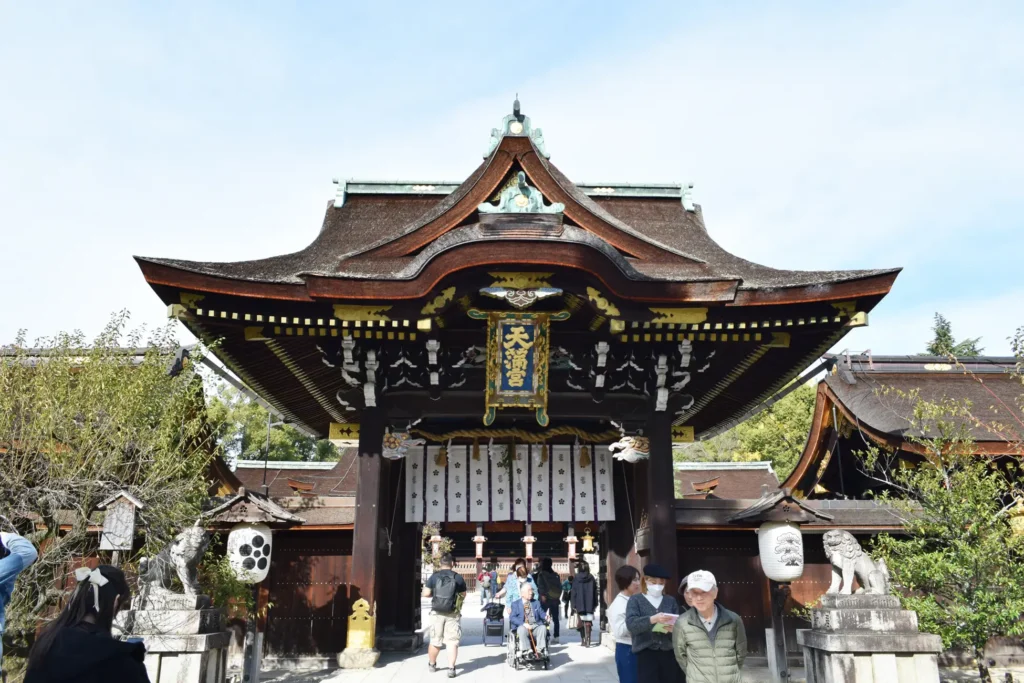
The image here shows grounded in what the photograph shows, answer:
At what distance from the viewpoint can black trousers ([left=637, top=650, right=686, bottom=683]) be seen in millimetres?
5316

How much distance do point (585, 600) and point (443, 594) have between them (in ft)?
13.7

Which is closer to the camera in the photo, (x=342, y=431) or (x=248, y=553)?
(x=248, y=553)

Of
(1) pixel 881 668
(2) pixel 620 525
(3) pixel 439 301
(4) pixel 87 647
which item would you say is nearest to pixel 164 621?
(4) pixel 87 647

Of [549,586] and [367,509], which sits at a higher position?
[367,509]

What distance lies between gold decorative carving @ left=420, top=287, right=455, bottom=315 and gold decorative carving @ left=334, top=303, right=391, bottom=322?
1.68ft

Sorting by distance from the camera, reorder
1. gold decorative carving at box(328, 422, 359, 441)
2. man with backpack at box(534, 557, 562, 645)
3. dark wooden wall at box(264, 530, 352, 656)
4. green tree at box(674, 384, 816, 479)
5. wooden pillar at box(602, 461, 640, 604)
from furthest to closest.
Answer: green tree at box(674, 384, 816, 479), man with backpack at box(534, 557, 562, 645), gold decorative carving at box(328, 422, 359, 441), wooden pillar at box(602, 461, 640, 604), dark wooden wall at box(264, 530, 352, 656)

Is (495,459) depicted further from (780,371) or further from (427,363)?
(780,371)

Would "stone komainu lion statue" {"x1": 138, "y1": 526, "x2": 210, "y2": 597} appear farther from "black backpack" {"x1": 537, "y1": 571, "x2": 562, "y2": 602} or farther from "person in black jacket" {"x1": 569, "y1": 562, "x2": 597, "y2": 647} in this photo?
"black backpack" {"x1": 537, "y1": 571, "x2": 562, "y2": 602}

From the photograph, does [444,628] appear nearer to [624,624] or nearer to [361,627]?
[361,627]

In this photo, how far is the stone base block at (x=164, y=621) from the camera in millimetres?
6793

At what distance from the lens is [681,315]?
9.28 meters

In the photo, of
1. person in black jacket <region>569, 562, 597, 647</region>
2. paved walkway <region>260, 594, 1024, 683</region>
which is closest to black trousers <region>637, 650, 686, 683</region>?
paved walkway <region>260, 594, 1024, 683</region>

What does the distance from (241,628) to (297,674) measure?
106 centimetres

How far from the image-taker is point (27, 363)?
8.32 m
